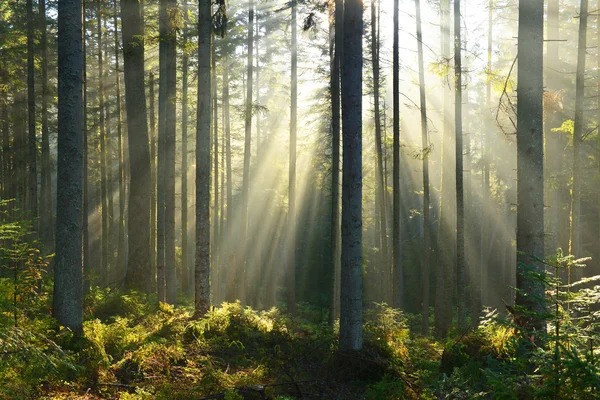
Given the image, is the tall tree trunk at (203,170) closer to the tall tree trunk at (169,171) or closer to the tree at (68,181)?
the tall tree trunk at (169,171)

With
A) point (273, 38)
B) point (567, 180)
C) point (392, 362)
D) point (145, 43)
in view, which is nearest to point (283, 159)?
point (273, 38)

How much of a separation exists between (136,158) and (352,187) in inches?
305

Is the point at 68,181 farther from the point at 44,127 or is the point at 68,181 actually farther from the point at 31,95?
the point at 44,127

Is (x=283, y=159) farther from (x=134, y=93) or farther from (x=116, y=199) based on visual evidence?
(x=116, y=199)

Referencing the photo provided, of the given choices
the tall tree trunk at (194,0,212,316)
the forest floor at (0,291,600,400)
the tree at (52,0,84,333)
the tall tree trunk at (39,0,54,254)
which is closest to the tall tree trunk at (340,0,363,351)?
the forest floor at (0,291,600,400)

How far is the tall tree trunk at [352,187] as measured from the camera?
745cm

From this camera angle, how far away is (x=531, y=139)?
22.0 ft

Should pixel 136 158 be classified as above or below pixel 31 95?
below

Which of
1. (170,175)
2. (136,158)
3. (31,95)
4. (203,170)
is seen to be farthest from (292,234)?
(31,95)

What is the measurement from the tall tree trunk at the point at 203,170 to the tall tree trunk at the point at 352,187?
3.80m

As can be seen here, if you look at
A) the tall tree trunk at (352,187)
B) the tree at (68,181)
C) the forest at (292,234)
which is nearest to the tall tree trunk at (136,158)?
the forest at (292,234)

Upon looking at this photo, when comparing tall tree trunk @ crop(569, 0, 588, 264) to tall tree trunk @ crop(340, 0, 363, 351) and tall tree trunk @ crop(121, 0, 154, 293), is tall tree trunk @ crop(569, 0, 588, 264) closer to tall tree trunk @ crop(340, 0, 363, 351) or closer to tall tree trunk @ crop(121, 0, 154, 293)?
tall tree trunk @ crop(340, 0, 363, 351)

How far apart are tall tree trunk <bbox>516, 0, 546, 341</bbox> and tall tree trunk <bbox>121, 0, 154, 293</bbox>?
989cm

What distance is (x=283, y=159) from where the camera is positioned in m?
31.4
